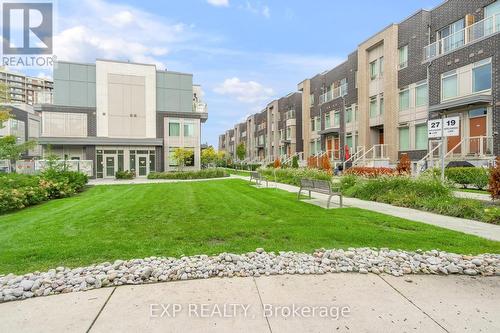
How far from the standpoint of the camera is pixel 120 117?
35531 mm

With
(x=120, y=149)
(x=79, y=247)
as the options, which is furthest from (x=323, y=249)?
(x=120, y=149)

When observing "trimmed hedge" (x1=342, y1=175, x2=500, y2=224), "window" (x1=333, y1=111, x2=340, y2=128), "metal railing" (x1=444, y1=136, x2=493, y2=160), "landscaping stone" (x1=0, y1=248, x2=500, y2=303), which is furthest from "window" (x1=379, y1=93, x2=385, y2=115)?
"landscaping stone" (x1=0, y1=248, x2=500, y2=303)

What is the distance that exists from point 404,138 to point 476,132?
6.12 metres

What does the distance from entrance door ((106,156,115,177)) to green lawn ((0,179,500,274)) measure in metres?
26.5

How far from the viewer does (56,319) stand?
328 centimetres

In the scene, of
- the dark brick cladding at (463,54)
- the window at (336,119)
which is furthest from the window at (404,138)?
the window at (336,119)

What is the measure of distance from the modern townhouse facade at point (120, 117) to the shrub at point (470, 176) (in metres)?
28.1

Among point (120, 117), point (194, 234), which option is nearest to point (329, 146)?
point (120, 117)

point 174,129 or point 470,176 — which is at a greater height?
point 174,129

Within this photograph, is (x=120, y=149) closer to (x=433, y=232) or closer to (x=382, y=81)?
(x=382, y=81)

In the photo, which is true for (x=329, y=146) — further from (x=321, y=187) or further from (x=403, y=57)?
(x=321, y=187)

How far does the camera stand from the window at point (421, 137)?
2171cm

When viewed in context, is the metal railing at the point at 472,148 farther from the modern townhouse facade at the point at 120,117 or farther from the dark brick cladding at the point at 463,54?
the modern townhouse facade at the point at 120,117

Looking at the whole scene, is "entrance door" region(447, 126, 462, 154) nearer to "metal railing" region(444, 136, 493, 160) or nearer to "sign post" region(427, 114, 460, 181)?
"metal railing" region(444, 136, 493, 160)
